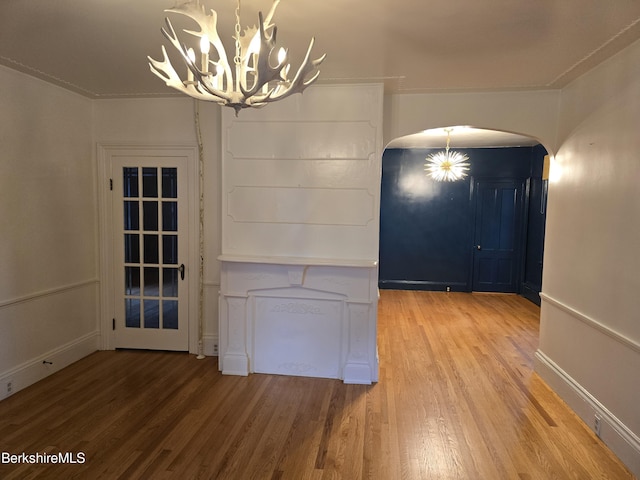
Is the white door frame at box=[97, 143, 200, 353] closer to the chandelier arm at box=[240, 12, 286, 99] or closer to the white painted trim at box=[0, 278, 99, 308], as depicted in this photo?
the white painted trim at box=[0, 278, 99, 308]

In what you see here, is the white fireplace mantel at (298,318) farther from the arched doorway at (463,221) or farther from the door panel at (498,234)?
the door panel at (498,234)

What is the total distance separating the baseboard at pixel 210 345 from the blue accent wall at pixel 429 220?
4.17m

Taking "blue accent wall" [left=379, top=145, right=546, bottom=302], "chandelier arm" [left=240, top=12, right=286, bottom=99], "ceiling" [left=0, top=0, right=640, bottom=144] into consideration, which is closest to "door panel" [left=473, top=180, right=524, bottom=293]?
"blue accent wall" [left=379, top=145, right=546, bottom=302]

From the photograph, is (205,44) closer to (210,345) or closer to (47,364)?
(210,345)

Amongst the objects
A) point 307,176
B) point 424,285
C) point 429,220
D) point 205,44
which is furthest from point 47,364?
point 429,220

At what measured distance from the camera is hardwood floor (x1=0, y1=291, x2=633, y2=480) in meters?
2.26

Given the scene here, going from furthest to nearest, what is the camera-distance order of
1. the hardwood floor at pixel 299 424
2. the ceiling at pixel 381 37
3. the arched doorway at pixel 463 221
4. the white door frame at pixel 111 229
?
the arched doorway at pixel 463 221 → the white door frame at pixel 111 229 → the hardwood floor at pixel 299 424 → the ceiling at pixel 381 37

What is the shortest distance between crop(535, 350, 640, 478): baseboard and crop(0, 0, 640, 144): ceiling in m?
2.48

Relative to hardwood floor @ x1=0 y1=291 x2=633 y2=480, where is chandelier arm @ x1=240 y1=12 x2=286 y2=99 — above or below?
above

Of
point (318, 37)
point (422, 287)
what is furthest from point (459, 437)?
point (422, 287)

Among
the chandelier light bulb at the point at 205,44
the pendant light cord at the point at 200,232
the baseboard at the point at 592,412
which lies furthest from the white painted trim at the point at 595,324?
the pendant light cord at the point at 200,232

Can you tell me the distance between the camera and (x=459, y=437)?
8.50 ft

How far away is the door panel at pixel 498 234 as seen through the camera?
22.7 ft

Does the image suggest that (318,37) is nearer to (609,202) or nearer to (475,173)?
(609,202)
